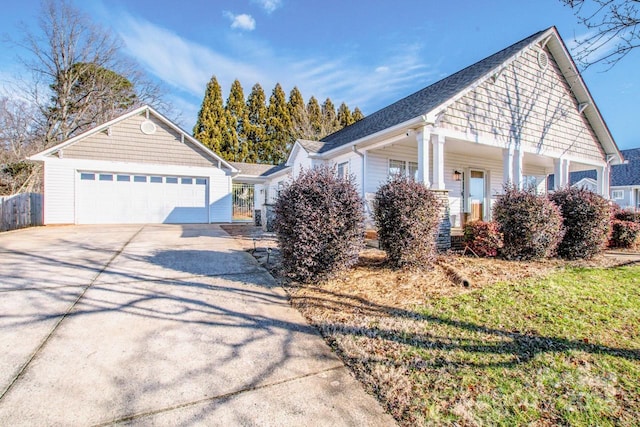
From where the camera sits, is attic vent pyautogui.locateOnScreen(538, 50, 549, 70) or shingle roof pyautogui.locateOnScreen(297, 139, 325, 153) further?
shingle roof pyautogui.locateOnScreen(297, 139, 325, 153)

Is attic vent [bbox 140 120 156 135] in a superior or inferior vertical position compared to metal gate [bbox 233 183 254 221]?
superior

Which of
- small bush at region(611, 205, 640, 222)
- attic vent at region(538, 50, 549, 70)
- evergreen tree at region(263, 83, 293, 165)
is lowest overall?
small bush at region(611, 205, 640, 222)

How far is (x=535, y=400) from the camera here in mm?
2305

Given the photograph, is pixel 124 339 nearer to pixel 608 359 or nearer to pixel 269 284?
pixel 269 284

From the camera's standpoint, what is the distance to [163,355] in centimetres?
279

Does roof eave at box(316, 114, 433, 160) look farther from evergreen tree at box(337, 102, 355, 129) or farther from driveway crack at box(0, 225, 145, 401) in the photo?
evergreen tree at box(337, 102, 355, 129)

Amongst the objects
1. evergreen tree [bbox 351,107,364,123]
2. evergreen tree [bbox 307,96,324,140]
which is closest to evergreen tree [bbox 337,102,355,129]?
evergreen tree [bbox 351,107,364,123]

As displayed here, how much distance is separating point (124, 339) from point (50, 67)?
1071 inches

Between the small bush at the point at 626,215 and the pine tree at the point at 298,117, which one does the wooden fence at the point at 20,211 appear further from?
the small bush at the point at 626,215

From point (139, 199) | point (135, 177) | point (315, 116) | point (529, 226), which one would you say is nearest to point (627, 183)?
point (315, 116)

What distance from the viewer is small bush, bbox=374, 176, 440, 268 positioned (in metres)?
5.19

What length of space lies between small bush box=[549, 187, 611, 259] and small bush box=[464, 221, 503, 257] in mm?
1614

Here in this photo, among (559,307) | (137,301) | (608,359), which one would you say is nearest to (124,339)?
(137,301)

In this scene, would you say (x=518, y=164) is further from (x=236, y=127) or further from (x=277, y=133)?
(x=236, y=127)
